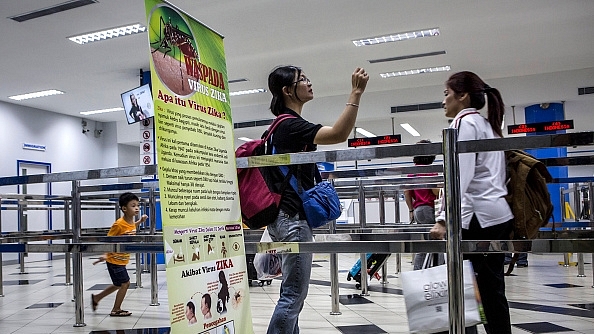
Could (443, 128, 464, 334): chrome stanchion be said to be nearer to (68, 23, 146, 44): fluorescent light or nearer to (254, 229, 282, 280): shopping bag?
(254, 229, 282, 280): shopping bag

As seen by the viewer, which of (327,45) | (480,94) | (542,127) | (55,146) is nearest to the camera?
(480,94)

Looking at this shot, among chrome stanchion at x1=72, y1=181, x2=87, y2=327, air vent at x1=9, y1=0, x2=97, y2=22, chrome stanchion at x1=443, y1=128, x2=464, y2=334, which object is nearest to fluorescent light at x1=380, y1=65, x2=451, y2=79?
air vent at x1=9, y1=0, x2=97, y2=22

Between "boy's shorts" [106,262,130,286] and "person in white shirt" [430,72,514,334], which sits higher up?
"person in white shirt" [430,72,514,334]

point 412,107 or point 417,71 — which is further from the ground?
point 417,71

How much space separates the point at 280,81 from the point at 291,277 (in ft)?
2.52

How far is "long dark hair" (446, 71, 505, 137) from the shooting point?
2062mm

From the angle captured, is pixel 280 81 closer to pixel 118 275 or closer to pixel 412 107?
pixel 118 275

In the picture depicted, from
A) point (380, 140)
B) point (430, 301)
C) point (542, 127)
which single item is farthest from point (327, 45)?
point (430, 301)

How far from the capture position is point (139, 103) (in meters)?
8.81

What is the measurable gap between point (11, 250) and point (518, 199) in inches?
94.9

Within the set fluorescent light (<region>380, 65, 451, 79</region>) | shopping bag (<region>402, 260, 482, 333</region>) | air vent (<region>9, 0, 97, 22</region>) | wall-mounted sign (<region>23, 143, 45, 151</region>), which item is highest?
air vent (<region>9, 0, 97, 22</region>)

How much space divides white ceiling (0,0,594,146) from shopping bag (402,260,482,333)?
5404 mm

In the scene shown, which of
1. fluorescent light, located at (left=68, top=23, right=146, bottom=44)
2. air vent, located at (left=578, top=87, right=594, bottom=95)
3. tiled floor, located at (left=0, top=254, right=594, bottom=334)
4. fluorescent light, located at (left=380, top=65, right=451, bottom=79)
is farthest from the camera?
air vent, located at (left=578, top=87, right=594, bottom=95)

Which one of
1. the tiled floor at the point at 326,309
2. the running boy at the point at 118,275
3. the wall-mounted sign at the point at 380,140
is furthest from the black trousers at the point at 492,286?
the wall-mounted sign at the point at 380,140
